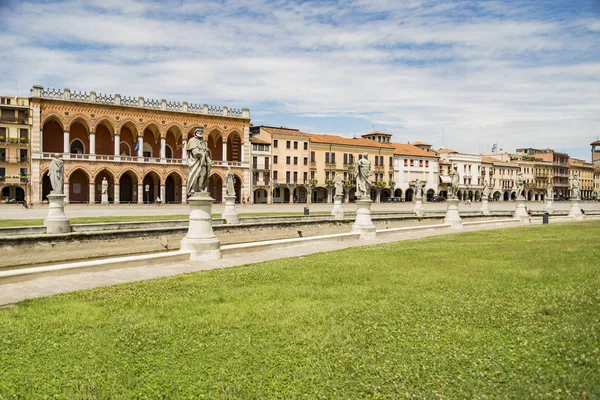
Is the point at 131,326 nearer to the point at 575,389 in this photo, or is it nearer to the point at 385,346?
the point at 385,346

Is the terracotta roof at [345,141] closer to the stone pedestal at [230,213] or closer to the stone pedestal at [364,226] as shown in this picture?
the stone pedestal at [230,213]

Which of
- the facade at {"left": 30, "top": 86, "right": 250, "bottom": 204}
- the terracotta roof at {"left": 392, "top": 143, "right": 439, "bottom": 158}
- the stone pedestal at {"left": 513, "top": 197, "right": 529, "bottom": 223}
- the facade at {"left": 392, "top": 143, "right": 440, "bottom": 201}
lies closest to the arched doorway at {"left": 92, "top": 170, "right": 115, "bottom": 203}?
the facade at {"left": 30, "top": 86, "right": 250, "bottom": 204}

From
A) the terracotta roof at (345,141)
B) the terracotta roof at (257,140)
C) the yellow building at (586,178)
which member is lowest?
the yellow building at (586,178)

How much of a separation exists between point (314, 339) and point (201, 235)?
7.56 m

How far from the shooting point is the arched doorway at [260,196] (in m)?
70.5

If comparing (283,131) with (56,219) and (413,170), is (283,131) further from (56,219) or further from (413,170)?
(56,219)

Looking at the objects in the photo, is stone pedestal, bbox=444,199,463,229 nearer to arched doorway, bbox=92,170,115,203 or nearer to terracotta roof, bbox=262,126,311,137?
arched doorway, bbox=92,170,115,203

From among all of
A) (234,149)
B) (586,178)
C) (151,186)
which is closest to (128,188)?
(151,186)

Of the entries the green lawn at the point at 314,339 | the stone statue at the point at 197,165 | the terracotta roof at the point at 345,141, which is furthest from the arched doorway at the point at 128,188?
the green lawn at the point at 314,339

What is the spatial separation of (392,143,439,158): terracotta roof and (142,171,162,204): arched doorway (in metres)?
42.7

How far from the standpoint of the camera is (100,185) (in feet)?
186

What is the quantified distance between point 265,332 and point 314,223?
67.7 feet

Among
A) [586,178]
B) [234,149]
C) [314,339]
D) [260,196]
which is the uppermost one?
[234,149]

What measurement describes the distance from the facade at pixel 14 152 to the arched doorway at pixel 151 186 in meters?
12.8
